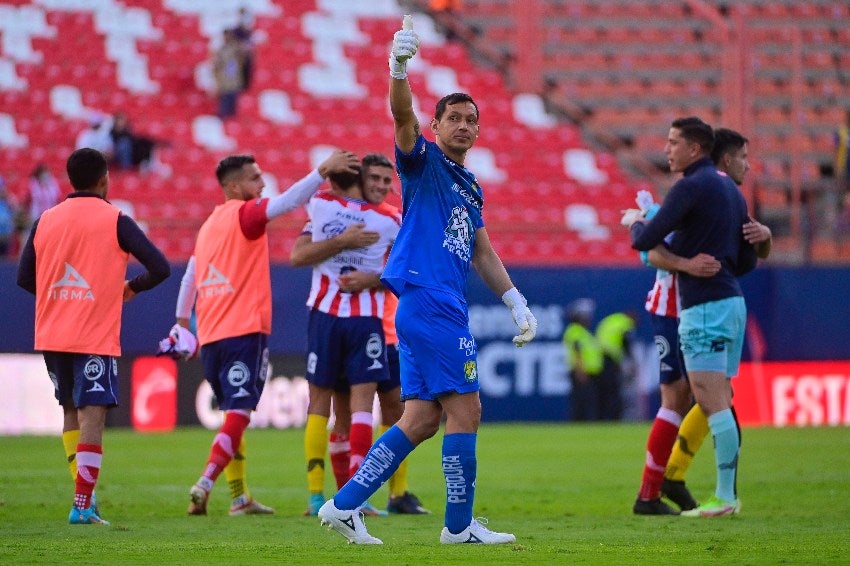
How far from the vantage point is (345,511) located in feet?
22.6

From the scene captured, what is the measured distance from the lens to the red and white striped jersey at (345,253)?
961 centimetres

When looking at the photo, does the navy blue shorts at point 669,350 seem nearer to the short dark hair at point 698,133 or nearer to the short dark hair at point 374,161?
the short dark hair at point 698,133

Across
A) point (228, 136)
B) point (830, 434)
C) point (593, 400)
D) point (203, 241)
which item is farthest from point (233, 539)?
point (228, 136)

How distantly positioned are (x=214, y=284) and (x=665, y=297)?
3043 mm

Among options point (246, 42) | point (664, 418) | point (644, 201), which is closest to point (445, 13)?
point (246, 42)

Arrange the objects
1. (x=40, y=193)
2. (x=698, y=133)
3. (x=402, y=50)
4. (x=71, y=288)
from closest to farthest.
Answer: (x=402, y=50) < (x=71, y=288) < (x=698, y=133) < (x=40, y=193)

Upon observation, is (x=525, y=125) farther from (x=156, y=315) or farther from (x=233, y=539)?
(x=233, y=539)

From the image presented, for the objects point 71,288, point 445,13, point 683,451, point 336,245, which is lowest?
point 683,451

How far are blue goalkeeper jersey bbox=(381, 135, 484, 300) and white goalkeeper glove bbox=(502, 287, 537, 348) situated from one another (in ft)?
1.09

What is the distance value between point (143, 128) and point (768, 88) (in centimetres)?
1157

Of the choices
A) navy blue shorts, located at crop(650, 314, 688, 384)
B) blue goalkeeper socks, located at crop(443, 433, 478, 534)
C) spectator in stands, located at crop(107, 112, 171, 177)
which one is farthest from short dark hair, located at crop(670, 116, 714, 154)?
spectator in stands, located at crop(107, 112, 171, 177)

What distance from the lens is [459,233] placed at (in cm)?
711

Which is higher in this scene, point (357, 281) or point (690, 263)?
point (690, 263)

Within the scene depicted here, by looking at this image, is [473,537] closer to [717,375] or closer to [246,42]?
[717,375]
